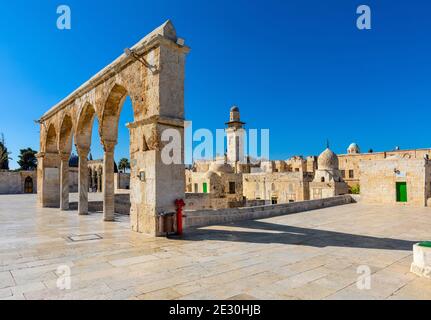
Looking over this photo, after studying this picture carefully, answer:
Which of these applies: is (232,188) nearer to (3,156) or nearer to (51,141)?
(51,141)

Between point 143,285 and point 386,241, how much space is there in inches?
241

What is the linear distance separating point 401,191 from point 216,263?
17.1 metres

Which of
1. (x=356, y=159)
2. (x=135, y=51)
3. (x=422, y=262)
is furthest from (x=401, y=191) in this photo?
(x=356, y=159)

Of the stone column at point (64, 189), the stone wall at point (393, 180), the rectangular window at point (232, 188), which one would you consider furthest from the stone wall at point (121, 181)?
the stone wall at point (393, 180)

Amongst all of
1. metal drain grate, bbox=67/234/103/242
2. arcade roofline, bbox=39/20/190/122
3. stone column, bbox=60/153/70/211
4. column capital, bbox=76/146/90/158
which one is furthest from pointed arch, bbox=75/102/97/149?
metal drain grate, bbox=67/234/103/242

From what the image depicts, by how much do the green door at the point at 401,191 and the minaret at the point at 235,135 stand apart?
3307 centimetres

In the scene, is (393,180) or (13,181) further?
(13,181)

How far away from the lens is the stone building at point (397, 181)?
1680 cm

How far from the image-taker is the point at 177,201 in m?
8.08

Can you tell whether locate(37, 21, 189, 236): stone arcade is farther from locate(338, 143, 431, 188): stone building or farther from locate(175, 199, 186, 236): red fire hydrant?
locate(338, 143, 431, 188): stone building

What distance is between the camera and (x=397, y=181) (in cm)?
1764

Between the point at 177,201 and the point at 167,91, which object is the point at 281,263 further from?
the point at 167,91

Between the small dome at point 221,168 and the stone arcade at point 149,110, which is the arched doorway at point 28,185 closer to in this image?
the small dome at point 221,168
